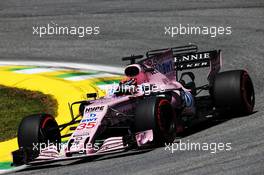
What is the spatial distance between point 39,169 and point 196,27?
9.46 m

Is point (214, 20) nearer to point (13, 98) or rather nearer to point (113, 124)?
point (13, 98)

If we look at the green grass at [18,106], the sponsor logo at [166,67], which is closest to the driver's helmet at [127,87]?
the sponsor logo at [166,67]

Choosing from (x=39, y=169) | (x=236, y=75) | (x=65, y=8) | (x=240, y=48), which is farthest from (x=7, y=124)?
(x=65, y=8)

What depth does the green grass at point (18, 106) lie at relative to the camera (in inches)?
555

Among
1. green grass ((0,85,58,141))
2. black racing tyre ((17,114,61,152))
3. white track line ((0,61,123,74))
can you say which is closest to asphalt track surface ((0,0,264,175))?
white track line ((0,61,123,74))

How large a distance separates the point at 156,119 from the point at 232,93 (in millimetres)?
1928

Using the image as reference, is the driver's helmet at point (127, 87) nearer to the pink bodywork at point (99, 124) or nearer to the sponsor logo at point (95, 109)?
the pink bodywork at point (99, 124)

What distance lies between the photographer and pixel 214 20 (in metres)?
20.4

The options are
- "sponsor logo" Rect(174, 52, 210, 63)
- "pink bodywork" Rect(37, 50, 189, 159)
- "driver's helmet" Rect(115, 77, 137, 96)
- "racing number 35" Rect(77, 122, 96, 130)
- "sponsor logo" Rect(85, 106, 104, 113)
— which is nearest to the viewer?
"pink bodywork" Rect(37, 50, 189, 159)

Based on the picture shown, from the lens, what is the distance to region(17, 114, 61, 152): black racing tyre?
11.6 m

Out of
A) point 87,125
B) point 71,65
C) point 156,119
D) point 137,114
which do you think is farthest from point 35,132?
point 71,65

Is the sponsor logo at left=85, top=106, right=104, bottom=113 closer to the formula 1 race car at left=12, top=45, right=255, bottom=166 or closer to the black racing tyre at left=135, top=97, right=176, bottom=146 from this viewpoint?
the formula 1 race car at left=12, top=45, right=255, bottom=166

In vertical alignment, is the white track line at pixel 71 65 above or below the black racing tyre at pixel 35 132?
above

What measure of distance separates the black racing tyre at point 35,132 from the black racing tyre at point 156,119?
1.17 metres
